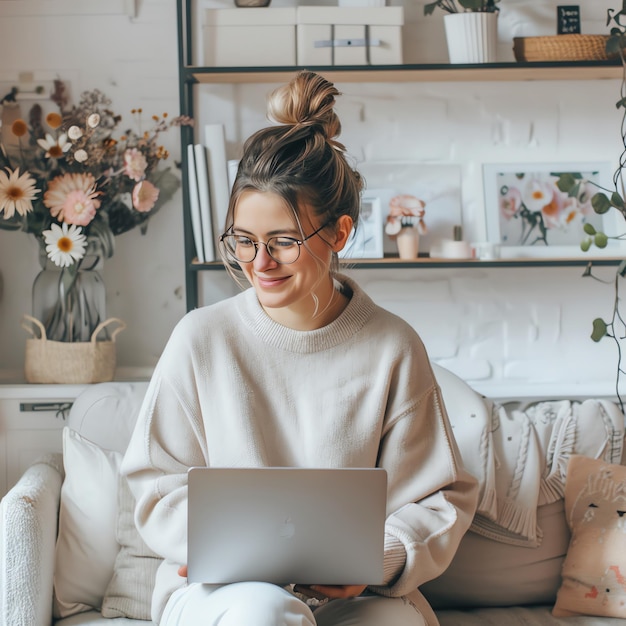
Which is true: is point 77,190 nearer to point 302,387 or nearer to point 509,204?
point 302,387

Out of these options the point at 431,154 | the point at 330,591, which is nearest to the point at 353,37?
the point at 431,154

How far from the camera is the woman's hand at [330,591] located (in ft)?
4.54

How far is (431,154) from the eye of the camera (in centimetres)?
254

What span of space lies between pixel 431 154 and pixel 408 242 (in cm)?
32

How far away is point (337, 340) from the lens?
64.8 inches

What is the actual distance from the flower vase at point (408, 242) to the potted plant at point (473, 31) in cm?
46

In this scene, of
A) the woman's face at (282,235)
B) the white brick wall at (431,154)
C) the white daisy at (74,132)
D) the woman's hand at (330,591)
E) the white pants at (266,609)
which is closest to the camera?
the white pants at (266,609)

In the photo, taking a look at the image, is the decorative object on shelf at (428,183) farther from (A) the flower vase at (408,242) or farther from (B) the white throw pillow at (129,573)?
(B) the white throw pillow at (129,573)

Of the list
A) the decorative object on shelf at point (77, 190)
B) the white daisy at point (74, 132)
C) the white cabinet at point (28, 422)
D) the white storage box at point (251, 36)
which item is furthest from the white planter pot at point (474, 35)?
the white cabinet at point (28, 422)

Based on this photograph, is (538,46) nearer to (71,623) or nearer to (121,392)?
(121,392)

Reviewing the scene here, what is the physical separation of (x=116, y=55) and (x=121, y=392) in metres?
1.00

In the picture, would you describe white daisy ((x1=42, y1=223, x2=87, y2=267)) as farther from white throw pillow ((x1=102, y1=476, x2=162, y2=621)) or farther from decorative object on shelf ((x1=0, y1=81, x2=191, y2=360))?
white throw pillow ((x1=102, y1=476, x2=162, y2=621))

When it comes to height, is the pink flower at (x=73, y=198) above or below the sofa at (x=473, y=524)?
above

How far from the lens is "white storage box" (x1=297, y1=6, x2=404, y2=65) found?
2.32 m
